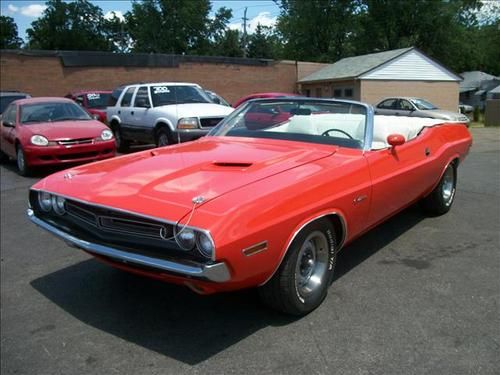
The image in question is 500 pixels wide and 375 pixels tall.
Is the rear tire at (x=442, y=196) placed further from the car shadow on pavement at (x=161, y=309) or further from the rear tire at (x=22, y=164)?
the rear tire at (x=22, y=164)

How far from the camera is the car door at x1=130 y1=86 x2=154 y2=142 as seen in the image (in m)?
10.7

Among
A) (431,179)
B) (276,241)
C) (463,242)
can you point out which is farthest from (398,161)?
(276,241)

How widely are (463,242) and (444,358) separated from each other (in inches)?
86.9

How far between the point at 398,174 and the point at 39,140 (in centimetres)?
687

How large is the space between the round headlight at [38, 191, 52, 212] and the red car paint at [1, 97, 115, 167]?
5.44m

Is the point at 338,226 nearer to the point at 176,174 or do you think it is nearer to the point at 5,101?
the point at 176,174

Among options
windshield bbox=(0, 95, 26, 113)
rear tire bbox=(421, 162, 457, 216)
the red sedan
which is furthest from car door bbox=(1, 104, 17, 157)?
rear tire bbox=(421, 162, 457, 216)

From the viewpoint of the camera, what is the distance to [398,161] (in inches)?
163

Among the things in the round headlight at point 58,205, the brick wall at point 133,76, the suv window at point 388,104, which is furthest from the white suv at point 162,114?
the suv window at point 388,104

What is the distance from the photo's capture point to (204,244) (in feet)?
8.49

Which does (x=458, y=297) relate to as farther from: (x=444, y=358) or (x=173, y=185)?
(x=173, y=185)

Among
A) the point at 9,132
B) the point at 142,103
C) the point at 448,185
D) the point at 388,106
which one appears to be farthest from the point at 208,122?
the point at 388,106

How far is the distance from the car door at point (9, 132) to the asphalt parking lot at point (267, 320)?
18.1 ft

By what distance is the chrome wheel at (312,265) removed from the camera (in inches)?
126
